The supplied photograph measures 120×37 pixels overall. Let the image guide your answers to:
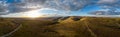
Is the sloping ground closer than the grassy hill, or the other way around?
the grassy hill

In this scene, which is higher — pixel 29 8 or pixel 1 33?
pixel 29 8

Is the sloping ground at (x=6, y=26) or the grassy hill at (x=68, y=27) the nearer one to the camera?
the grassy hill at (x=68, y=27)

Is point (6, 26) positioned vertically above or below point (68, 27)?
above

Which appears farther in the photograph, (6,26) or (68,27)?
(6,26)

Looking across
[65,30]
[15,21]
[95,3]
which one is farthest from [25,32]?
[95,3]

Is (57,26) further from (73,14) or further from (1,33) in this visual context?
(1,33)

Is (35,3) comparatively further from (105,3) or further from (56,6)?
(105,3)
